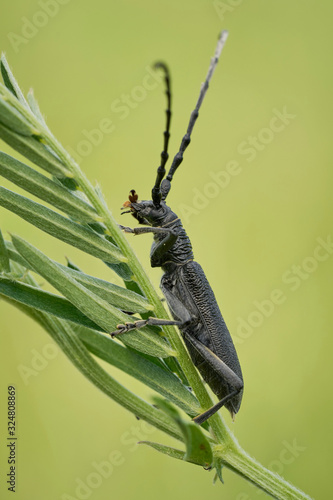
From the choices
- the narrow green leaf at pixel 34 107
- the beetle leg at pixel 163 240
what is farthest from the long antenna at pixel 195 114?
the narrow green leaf at pixel 34 107

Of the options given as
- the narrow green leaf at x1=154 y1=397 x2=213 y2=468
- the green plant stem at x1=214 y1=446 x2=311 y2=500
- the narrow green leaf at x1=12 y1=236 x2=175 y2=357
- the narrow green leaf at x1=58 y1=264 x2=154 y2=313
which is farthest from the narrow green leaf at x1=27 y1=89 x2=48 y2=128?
the green plant stem at x1=214 y1=446 x2=311 y2=500

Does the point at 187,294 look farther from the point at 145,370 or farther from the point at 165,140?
the point at 145,370

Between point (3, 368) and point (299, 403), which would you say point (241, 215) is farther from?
point (3, 368)

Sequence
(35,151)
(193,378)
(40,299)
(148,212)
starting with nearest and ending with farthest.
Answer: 1. (35,151)
2. (40,299)
3. (193,378)
4. (148,212)

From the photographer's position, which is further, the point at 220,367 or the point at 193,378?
the point at 220,367

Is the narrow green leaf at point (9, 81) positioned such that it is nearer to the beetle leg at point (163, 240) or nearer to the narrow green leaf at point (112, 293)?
the narrow green leaf at point (112, 293)

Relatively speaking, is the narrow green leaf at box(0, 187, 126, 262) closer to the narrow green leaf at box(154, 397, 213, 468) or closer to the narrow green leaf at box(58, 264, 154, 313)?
the narrow green leaf at box(58, 264, 154, 313)

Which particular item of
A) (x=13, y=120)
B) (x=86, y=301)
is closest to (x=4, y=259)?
(x=86, y=301)
